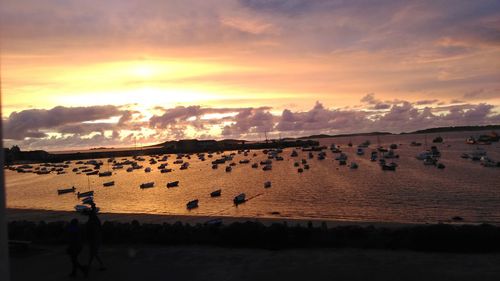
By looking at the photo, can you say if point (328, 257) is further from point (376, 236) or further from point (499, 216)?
point (499, 216)

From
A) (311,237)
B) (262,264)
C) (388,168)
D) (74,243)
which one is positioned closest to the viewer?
(74,243)

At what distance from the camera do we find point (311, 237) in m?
15.0

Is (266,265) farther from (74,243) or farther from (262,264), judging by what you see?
(74,243)

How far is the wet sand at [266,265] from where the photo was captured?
11.5 meters

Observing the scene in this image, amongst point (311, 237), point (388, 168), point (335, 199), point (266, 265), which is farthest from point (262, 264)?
point (388, 168)

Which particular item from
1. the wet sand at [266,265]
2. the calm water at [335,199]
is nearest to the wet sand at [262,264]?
the wet sand at [266,265]

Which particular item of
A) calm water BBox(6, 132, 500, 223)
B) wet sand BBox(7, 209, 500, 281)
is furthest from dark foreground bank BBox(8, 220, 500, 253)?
calm water BBox(6, 132, 500, 223)

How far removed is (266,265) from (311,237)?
9.37 ft

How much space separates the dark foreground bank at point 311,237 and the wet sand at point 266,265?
0.55m

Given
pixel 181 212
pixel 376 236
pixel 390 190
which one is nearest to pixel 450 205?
pixel 390 190

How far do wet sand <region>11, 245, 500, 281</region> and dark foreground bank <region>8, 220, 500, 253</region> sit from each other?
0.55m

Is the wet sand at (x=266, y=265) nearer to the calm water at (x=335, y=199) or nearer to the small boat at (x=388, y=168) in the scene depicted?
the calm water at (x=335, y=199)

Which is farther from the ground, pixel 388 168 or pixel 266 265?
pixel 266 265

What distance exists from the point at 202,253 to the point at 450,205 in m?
33.6
